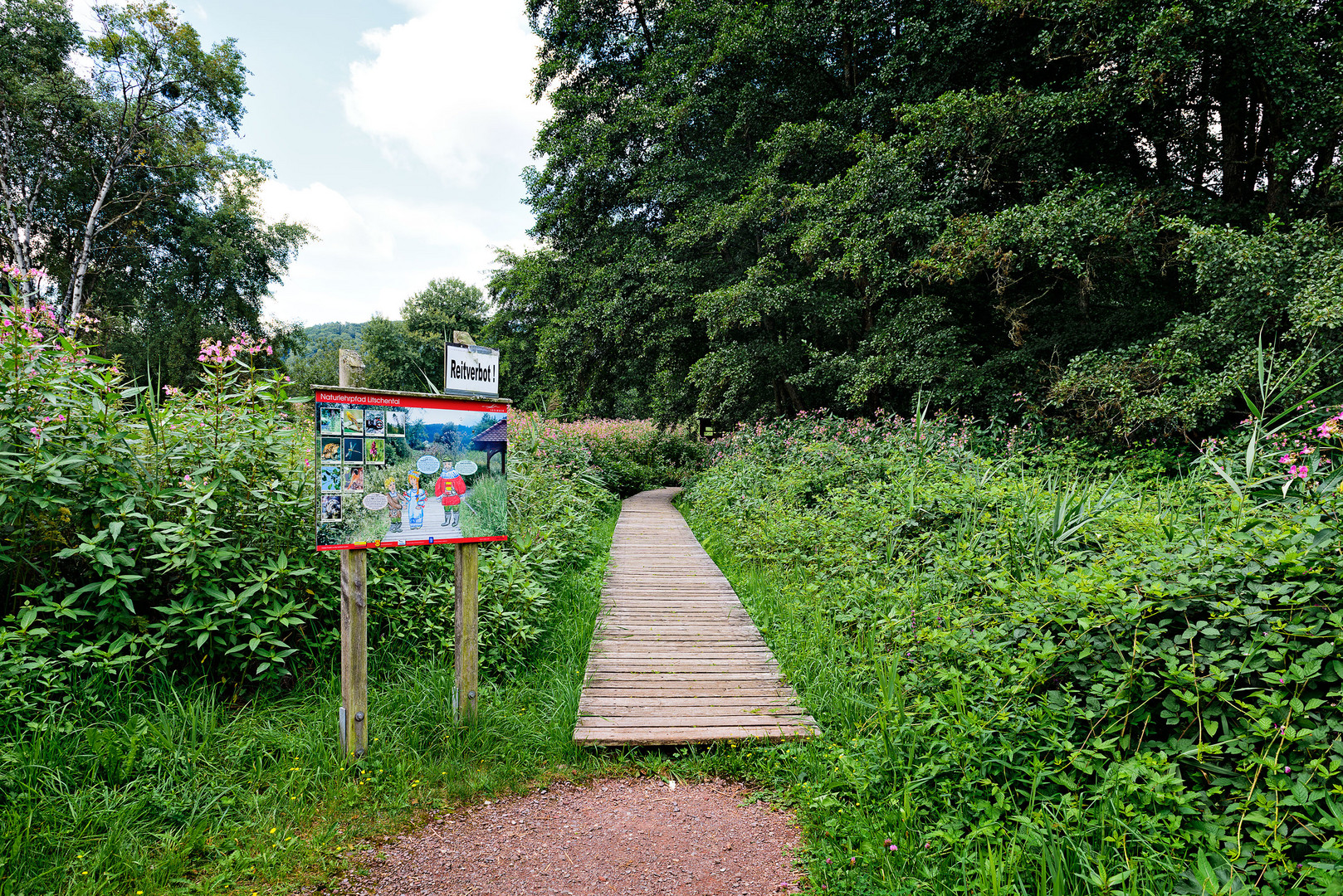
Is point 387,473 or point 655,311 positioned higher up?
point 655,311

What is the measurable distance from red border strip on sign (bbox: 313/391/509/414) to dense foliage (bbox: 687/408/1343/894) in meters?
2.73

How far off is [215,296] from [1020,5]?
30.4 m

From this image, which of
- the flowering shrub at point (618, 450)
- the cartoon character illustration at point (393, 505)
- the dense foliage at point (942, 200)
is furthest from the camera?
the flowering shrub at point (618, 450)

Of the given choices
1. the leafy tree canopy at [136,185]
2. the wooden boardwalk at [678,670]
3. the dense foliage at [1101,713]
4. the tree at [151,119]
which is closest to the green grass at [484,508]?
the wooden boardwalk at [678,670]

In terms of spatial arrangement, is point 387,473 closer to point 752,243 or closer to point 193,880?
point 193,880

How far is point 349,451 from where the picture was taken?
2977mm

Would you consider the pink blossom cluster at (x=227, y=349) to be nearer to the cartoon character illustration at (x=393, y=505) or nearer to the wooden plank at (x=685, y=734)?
the cartoon character illustration at (x=393, y=505)

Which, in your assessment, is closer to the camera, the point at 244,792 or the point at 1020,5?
Answer: the point at 244,792

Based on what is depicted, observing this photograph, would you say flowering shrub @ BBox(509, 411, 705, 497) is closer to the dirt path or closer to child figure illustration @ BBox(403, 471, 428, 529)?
child figure illustration @ BBox(403, 471, 428, 529)

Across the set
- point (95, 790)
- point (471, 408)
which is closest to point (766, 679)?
point (471, 408)

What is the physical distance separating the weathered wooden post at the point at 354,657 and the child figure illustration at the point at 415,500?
0.30 meters

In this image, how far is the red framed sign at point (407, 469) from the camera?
2.90 m

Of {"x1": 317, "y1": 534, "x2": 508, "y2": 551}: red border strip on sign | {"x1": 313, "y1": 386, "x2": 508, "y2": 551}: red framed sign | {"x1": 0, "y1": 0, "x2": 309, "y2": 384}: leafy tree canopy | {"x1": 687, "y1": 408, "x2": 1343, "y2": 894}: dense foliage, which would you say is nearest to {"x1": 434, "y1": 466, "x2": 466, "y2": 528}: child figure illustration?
{"x1": 313, "y1": 386, "x2": 508, "y2": 551}: red framed sign

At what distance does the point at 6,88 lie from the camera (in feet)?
56.2
